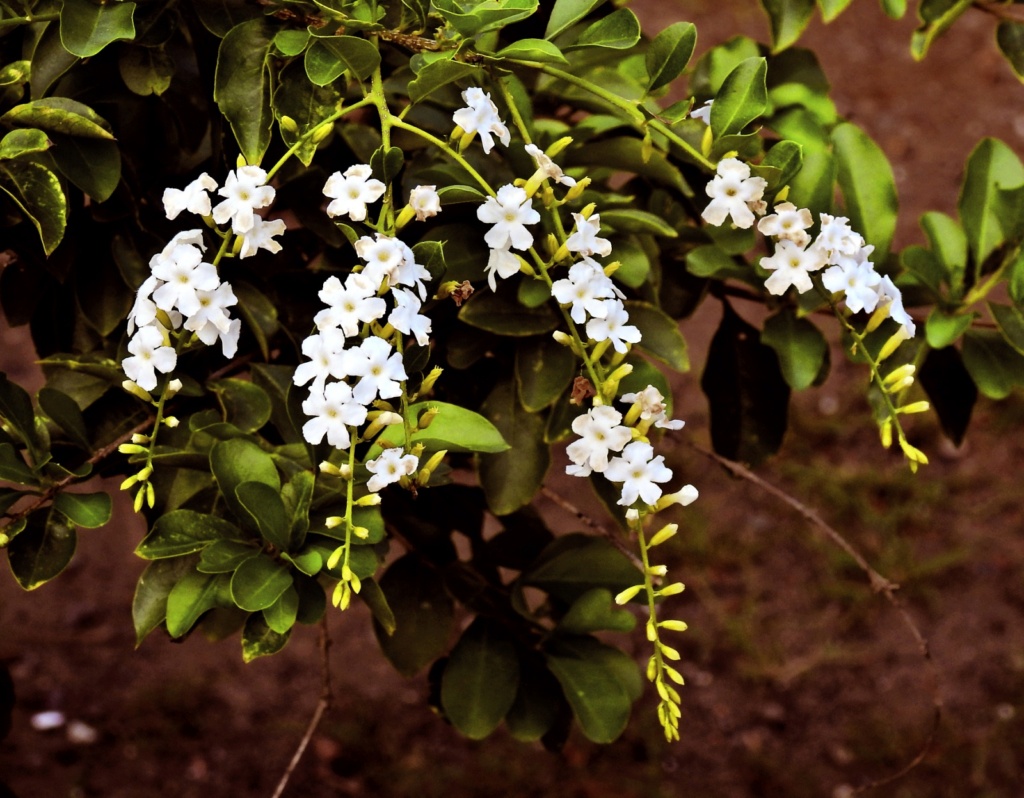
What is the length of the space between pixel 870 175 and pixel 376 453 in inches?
27.7

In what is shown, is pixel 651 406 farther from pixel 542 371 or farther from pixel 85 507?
pixel 85 507

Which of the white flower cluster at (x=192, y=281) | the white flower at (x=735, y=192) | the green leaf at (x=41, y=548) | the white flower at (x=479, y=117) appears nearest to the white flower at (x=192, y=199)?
the white flower cluster at (x=192, y=281)

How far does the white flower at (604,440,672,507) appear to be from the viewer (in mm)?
918

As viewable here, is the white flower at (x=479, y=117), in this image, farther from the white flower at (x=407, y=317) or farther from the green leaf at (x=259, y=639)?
the green leaf at (x=259, y=639)

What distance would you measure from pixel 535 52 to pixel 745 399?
0.61 m

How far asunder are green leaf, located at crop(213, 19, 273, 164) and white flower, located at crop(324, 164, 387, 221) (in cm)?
12

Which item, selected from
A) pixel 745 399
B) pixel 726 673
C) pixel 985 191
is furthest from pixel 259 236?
pixel 726 673

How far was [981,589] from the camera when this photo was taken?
277cm

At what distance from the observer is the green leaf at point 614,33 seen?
101 cm

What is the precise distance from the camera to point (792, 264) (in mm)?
1013

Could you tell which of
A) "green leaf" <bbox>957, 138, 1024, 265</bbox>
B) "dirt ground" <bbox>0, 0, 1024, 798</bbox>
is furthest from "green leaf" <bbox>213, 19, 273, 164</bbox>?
"dirt ground" <bbox>0, 0, 1024, 798</bbox>

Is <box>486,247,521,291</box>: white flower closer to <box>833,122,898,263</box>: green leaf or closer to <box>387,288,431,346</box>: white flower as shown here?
<box>387,288,431,346</box>: white flower

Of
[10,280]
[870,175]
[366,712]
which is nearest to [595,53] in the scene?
[870,175]

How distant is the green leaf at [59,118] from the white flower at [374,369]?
325mm
